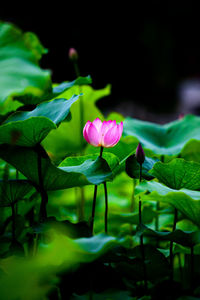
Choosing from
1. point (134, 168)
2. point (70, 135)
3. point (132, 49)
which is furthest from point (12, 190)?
point (132, 49)

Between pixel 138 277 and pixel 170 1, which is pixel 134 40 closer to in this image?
pixel 170 1

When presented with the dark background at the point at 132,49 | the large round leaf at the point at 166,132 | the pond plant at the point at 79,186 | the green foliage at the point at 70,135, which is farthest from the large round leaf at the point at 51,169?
the dark background at the point at 132,49

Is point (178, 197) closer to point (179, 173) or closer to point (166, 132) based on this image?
point (179, 173)

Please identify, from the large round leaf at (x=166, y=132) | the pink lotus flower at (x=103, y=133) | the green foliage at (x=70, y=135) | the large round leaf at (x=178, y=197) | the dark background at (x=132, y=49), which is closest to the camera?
the large round leaf at (x=178, y=197)

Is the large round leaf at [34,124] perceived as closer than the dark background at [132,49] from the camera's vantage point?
Yes

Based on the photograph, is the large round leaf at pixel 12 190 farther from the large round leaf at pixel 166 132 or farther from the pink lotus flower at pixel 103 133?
the large round leaf at pixel 166 132

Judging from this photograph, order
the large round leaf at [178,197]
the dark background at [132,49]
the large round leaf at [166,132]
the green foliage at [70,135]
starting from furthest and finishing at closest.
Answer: the dark background at [132,49], the green foliage at [70,135], the large round leaf at [166,132], the large round leaf at [178,197]

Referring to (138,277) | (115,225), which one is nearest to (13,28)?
(138,277)
